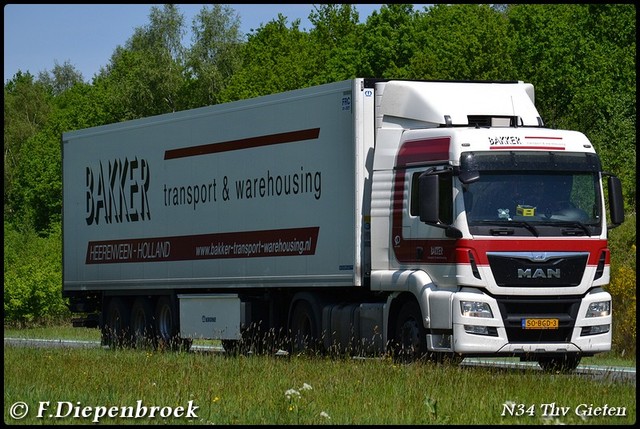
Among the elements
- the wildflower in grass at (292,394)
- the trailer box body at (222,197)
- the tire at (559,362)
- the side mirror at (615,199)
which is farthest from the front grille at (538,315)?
the wildflower in grass at (292,394)

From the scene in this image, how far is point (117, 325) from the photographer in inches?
1083

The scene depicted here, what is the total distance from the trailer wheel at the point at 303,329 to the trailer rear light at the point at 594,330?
4.47 m

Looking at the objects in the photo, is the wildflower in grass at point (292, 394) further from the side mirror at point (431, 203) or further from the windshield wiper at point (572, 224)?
the windshield wiper at point (572, 224)

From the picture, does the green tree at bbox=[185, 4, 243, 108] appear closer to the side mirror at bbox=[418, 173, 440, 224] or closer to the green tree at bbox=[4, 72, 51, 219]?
the green tree at bbox=[4, 72, 51, 219]

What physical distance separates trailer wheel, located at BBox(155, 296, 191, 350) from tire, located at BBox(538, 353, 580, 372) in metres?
7.26

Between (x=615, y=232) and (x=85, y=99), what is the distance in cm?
7267

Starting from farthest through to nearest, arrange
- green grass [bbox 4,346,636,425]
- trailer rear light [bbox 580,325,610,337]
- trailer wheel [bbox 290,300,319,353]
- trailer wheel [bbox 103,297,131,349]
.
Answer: trailer wheel [bbox 103,297,131,349]
trailer wheel [bbox 290,300,319,353]
trailer rear light [bbox 580,325,610,337]
green grass [bbox 4,346,636,425]

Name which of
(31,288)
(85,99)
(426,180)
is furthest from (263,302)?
(85,99)

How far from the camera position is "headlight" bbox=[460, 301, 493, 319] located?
60.4 feet

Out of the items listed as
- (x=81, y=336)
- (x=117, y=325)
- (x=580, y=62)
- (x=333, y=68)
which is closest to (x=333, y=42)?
(x=333, y=68)

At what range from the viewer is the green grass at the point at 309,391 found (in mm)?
13023

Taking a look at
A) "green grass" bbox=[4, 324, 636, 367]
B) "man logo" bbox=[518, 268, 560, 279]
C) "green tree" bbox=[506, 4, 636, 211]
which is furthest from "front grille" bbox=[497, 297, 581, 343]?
"green tree" bbox=[506, 4, 636, 211]

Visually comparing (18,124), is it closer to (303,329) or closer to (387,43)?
(387,43)

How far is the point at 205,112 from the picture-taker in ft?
80.6
